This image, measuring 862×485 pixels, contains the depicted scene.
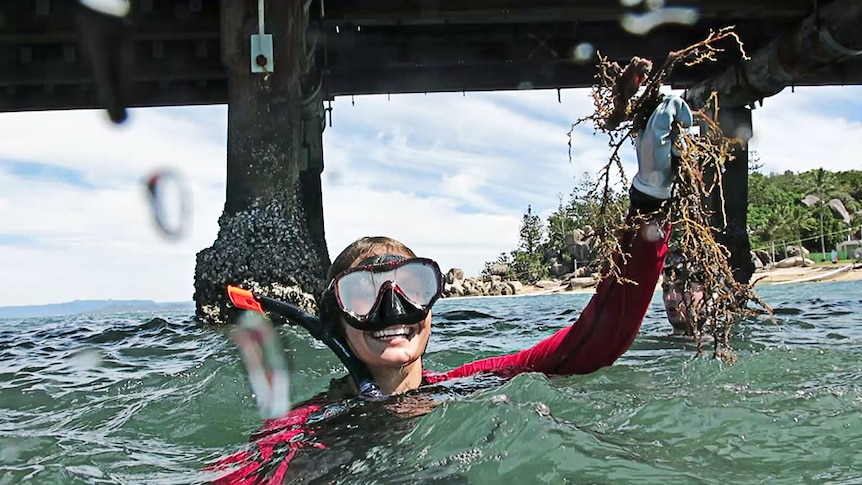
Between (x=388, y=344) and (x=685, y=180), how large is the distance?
1.11 metres

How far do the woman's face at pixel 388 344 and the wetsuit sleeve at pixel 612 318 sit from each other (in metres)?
0.58

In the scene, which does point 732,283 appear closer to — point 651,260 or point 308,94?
point 651,260

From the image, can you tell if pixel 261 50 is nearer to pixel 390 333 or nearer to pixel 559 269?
pixel 390 333

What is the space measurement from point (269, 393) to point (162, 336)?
495cm

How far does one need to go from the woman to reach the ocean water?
7.3 inches

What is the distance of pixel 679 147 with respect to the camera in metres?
2.36

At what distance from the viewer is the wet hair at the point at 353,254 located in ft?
9.12

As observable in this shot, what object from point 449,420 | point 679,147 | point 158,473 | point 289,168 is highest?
point 289,168

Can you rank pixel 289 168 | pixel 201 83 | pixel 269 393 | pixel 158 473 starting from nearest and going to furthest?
pixel 158 473 < pixel 269 393 < pixel 289 168 < pixel 201 83

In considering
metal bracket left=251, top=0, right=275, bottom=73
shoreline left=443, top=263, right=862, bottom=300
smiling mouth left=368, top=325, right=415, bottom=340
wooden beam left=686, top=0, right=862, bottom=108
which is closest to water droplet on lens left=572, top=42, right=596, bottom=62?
wooden beam left=686, top=0, right=862, bottom=108

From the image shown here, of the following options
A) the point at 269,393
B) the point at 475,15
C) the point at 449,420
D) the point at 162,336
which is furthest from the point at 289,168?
the point at 449,420

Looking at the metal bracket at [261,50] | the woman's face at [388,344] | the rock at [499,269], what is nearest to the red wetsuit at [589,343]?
the woman's face at [388,344]

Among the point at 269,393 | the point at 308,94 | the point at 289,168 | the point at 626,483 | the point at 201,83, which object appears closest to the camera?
the point at 626,483

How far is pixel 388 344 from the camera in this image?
2.67 meters
